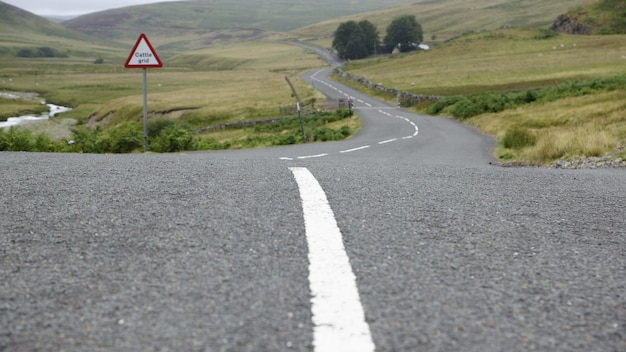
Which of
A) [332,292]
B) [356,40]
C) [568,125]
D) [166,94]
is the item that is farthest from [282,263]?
[356,40]

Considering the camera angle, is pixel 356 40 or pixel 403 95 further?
pixel 356 40

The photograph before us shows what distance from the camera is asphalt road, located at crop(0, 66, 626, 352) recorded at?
122 inches

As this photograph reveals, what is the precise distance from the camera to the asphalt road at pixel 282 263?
3.11 meters

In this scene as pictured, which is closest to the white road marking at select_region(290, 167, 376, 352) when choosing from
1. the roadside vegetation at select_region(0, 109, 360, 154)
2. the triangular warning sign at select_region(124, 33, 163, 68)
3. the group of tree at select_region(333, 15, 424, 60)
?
the triangular warning sign at select_region(124, 33, 163, 68)

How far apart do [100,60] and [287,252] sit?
8282 inches

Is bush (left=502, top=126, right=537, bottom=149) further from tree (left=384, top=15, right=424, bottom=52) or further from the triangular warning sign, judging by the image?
tree (left=384, top=15, right=424, bottom=52)

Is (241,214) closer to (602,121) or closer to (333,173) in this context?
(333,173)

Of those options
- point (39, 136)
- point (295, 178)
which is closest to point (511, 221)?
point (295, 178)

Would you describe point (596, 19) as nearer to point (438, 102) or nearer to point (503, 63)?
point (503, 63)

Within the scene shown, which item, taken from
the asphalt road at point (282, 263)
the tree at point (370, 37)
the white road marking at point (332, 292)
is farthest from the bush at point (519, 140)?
the tree at point (370, 37)

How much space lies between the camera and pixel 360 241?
15.2 feet

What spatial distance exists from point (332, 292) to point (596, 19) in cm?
11849

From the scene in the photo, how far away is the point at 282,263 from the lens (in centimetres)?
409

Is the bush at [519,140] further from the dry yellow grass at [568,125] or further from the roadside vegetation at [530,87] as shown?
the dry yellow grass at [568,125]
